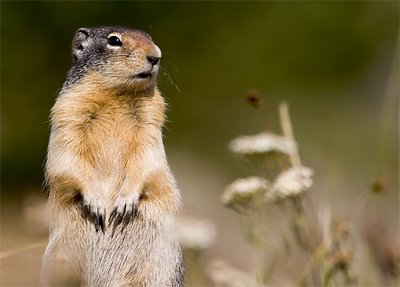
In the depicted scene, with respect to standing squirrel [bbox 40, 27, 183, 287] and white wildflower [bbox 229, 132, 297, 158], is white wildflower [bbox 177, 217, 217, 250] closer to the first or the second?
white wildflower [bbox 229, 132, 297, 158]

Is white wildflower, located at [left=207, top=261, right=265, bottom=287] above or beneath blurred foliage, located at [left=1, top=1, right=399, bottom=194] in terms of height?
beneath

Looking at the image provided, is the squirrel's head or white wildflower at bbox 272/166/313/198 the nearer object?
the squirrel's head

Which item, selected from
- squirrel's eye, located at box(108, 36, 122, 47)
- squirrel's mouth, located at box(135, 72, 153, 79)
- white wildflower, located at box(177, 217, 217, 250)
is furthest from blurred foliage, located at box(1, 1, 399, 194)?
squirrel's mouth, located at box(135, 72, 153, 79)

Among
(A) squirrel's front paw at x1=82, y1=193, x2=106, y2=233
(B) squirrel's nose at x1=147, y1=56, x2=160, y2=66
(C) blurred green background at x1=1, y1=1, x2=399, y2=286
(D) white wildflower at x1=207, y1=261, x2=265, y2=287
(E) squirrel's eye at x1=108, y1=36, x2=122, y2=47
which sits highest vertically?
(C) blurred green background at x1=1, y1=1, x2=399, y2=286

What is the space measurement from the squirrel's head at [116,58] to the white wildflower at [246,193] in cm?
88

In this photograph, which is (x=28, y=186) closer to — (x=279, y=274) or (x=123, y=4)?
(x=123, y=4)

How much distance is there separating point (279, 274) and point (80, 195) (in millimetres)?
3150

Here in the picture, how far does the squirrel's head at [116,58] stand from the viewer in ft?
18.5

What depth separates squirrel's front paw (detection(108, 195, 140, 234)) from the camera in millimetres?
5434

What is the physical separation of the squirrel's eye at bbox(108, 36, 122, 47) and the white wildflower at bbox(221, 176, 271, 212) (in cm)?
109

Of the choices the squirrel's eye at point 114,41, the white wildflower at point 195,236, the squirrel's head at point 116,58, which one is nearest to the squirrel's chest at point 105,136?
the squirrel's head at point 116,58

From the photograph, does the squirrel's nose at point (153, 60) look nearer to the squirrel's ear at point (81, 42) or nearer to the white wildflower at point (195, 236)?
the squirrel's ear at point (81, 42)

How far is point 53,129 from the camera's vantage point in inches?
224

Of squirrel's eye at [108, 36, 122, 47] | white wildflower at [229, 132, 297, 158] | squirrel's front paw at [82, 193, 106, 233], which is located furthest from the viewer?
white wildflower at [229, 132, 297, 158]
